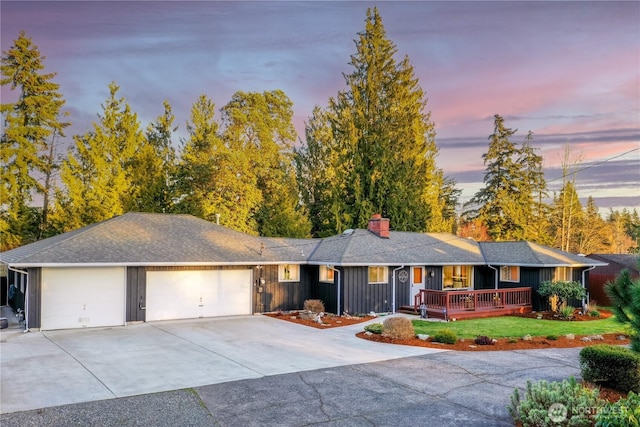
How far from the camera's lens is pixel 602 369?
8.48 meters

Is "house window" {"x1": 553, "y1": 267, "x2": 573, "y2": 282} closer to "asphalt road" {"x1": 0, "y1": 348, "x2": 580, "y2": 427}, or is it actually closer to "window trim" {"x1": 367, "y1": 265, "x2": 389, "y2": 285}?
"window trim" {"x1": 367, "y1": 265, "x2": 389, "y2": 285}

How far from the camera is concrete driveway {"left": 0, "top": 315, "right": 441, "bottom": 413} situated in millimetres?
8625

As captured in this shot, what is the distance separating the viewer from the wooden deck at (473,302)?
1838 cm

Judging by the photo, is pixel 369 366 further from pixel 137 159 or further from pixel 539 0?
pixel 137 159

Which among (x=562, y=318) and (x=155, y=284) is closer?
(x=155, y=284)

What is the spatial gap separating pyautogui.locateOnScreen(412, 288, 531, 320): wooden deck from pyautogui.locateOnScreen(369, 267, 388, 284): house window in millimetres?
1623

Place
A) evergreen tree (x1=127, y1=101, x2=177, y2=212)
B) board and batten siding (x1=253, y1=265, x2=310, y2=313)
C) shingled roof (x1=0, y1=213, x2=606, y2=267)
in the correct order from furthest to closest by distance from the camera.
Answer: evergreen tree (x1=127, y1=101, x2=177, y2=212), board and batten siding (x1=253, y1=265, x2=310, y2=313), shingled roof (x1=0, y1=213, x2=606, y2=267)

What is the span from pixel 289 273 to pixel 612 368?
1409cm

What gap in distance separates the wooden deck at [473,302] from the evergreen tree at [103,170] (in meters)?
20.3

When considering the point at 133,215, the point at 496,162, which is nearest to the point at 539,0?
the point at 133,215

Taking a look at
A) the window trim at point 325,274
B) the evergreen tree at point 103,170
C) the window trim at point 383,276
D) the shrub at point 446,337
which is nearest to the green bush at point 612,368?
the shrub at point 446,337

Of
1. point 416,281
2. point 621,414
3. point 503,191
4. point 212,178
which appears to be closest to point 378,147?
point 212,178

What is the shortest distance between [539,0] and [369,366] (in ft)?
43.9

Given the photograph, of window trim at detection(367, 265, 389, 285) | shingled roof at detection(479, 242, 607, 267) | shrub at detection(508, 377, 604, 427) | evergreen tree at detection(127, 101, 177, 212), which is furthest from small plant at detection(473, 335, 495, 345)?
evergreen tree at detection(127, 101, 177, 212)
